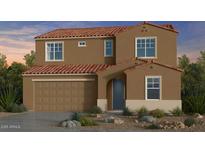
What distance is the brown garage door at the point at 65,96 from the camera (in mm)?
26672

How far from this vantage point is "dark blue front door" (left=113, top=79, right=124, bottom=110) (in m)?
27.5

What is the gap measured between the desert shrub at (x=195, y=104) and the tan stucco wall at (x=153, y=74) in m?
0.99

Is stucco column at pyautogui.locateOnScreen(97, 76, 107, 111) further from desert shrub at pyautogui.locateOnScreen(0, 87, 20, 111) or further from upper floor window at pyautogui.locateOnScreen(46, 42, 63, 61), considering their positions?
desert shrub at pyautogui.locateOnScreen(0, 87, 20, 111)

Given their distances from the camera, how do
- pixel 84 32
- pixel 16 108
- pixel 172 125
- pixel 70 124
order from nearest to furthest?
pixel 172 125 < pixel 70 124 < pixel 16 108 < pixel 84 32

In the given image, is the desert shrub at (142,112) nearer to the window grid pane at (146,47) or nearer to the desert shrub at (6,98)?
the window grid pane at (146,47)

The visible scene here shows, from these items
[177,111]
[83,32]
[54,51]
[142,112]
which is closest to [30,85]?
[54,51]

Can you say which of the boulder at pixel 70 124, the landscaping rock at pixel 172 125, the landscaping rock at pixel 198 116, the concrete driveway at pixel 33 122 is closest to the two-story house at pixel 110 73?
the concrete driveway at pixel 33 122

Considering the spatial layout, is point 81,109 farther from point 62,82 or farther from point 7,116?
point 7,116

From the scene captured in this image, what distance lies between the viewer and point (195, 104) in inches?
931

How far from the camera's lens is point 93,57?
29109 mm

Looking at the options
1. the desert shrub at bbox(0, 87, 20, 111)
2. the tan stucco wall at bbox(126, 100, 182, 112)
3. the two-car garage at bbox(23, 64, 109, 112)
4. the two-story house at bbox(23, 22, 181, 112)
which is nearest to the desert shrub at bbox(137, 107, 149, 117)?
the tan stucco wall at bbox(126, 100, 182, 112)

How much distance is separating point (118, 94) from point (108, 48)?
3.42 metres

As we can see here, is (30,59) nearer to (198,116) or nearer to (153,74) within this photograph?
(153,74)
